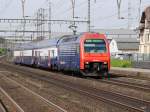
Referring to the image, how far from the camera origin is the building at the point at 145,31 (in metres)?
81.1

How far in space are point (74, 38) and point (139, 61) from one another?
23.5 m

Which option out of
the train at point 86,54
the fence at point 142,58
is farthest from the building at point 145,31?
the train at point 86,54

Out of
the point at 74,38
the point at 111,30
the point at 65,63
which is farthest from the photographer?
the point at 111,30

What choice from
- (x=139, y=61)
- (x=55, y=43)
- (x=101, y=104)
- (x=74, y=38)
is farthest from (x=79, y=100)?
(x=139, y=61)

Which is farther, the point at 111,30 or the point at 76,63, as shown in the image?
the point at 111,30

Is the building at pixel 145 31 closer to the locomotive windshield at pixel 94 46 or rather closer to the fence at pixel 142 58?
the fence at pixel 142 58

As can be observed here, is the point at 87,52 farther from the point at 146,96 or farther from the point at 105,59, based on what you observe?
the point at 146,96

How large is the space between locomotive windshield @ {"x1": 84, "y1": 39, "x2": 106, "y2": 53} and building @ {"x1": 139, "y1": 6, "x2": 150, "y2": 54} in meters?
46.7

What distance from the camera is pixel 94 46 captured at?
1330 inches

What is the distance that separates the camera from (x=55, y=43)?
4372 centimetres

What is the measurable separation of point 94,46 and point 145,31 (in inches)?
2011

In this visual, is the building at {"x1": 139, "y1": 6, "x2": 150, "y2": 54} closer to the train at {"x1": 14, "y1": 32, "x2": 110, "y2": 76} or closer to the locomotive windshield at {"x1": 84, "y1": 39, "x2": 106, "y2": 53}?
the train at {"x1": 14, "y1": 32, "x2": 110, "y2": 76}

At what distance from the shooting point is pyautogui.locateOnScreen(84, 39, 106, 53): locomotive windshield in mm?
33594

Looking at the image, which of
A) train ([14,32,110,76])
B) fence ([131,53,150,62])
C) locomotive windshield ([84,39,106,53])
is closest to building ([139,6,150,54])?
fence ([131,53,150,62])
